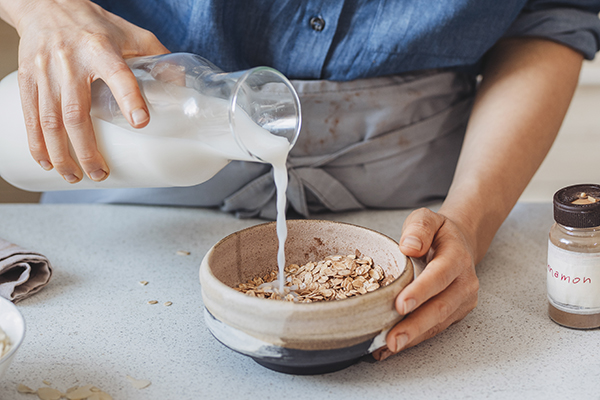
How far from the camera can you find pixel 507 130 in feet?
3.15

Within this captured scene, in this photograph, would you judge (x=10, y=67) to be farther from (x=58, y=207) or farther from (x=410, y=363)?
(x=410, y=363)

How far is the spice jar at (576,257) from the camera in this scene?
0.64 m

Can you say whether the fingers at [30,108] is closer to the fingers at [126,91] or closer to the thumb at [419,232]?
the fingers at [126,91]

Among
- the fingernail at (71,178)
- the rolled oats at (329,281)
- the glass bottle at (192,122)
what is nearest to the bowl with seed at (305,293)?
the rolled oats at (329,281)

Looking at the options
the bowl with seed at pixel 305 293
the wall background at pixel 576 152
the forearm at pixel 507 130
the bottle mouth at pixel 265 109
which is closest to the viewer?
the bowl with seed at pixel 305 293

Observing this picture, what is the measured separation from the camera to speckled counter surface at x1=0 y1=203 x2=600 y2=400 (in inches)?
24.0

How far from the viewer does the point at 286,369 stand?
0.62 metres

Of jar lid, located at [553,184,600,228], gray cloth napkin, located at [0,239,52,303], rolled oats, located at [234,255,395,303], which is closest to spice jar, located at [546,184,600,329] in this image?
jar lid, located at [553,184,600,228]

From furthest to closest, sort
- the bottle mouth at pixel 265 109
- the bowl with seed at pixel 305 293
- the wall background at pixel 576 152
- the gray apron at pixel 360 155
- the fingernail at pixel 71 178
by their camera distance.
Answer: the wall background at pixel 576 152, the gray apron at pixel 360 155, the fingernail at pixel 71 178, the bottle mouth at pixel 265 109, the bowl with seed at pixel 305 293

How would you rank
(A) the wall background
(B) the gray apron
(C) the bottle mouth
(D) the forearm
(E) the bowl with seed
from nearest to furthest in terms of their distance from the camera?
(E) the bowl with seed, (C) the bottle mouth, (D) the forearm, (B) the gray apron, (A) the wall background

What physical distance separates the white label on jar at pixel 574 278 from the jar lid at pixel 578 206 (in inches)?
1.6

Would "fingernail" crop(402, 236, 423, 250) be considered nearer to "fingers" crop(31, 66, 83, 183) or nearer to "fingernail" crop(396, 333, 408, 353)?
"fingernail" crop(396, 333, 408, 353)

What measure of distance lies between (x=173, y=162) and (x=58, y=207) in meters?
0.59

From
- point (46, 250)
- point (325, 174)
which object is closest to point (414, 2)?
point (325, 174)
